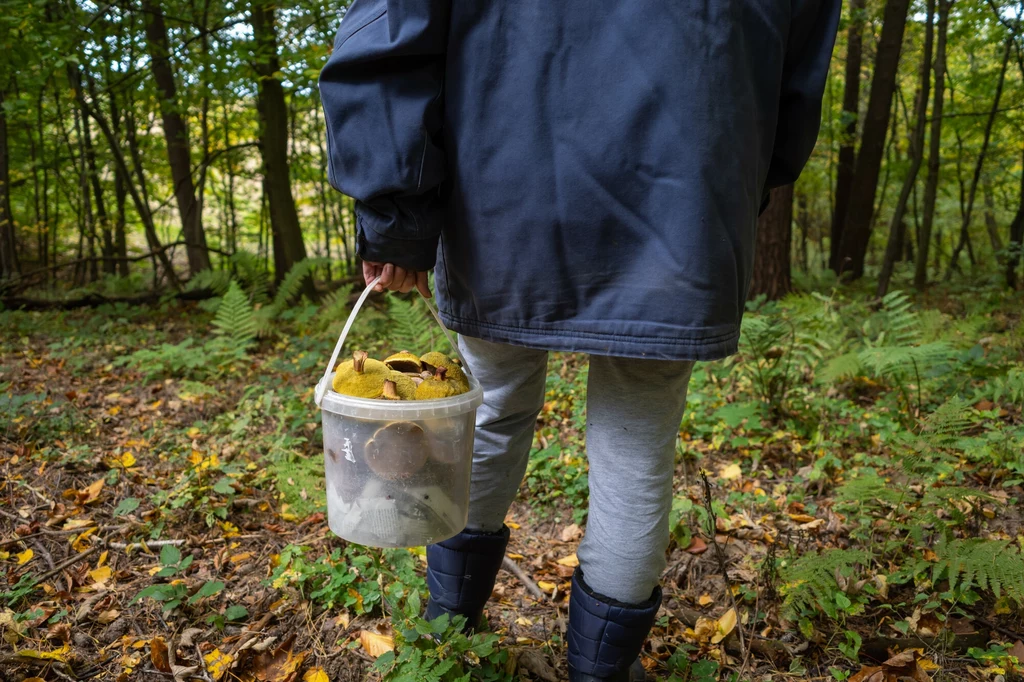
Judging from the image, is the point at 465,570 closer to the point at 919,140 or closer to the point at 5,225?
the point at 919,140

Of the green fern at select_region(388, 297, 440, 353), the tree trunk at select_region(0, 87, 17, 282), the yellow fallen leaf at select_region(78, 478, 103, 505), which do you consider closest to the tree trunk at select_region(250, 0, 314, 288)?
the tree trunk at select_region(0, 87, 17, 282)

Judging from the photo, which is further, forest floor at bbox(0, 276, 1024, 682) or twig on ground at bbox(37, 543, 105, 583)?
twig on ground at bbox(37, 543, 105, 583)

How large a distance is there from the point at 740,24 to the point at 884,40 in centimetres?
774

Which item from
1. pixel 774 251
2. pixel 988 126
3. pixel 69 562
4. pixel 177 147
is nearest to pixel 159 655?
pixel 69 562

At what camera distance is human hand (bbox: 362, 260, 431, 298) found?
1541 millimetres

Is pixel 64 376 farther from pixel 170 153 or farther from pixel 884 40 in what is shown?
pixel 884 40

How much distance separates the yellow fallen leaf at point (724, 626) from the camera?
207 centimetres

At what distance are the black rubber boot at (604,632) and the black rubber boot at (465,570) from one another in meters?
0.26

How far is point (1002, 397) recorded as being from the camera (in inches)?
137

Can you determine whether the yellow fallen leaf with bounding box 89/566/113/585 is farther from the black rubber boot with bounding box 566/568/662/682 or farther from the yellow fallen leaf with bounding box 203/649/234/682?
the black rubber boot with bounding box 566/568/662/682

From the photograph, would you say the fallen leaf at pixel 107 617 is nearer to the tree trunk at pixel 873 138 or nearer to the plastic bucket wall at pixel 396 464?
the plastic bucket wall at pixel 396 464

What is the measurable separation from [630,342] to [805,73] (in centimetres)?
73

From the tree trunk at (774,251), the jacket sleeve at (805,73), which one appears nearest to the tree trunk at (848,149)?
the tree trunk at (774,251)

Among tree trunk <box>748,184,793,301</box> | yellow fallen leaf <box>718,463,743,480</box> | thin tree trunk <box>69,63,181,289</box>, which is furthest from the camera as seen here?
thin tree trunk <box>69,63,181,289</box>
